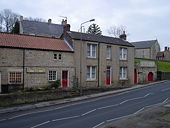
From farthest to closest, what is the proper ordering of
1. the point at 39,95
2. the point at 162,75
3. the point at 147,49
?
the point at 147,49 < the point at 162,75 < the point at 39,95

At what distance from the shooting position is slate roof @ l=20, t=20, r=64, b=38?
152 ft

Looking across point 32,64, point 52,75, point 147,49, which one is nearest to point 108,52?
point 52,75

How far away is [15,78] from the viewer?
2322 centimetres

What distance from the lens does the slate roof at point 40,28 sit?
46.4 m

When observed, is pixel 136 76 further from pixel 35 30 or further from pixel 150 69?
pixel 35 30

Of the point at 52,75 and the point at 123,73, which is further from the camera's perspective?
the point at 123,73

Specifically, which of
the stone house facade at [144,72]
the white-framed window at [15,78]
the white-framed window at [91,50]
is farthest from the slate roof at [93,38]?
the white-framed window at [15,78]

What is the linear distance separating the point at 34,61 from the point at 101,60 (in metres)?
11.1

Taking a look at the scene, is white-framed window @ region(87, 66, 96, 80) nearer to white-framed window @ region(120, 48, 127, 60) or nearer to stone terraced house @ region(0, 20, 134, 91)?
stone terraced house @ region(0, 20, 134, 91)

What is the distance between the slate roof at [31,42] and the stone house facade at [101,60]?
190 centimetres

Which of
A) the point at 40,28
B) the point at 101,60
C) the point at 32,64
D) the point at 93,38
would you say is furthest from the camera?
the point at 40,28

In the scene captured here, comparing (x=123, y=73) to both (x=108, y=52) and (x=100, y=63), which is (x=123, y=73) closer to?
(x=108, y=52)

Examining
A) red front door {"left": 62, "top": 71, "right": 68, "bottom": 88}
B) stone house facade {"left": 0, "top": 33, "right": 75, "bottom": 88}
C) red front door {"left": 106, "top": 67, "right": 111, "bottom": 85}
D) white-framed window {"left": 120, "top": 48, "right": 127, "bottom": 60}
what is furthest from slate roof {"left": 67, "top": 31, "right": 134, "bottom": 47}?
red front door {"left": 62, "top": 71, "right": 68, "bottom": 88}

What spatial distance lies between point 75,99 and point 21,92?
6.14m
